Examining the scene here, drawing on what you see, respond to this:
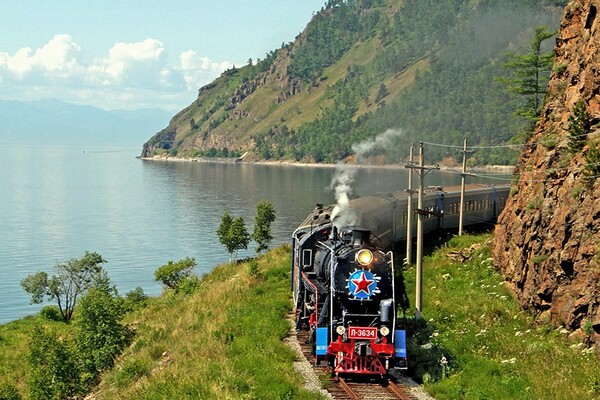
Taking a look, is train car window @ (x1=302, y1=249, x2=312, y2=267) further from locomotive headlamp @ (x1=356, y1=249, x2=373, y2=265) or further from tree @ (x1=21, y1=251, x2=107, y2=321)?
tree @ (x1=21, y1=251, x2=107, y2=321)

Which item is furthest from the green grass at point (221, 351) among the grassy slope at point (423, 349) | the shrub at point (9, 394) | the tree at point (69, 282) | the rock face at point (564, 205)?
the tree at point (69, 282)

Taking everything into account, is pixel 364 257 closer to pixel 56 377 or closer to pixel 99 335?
pixel 99 335

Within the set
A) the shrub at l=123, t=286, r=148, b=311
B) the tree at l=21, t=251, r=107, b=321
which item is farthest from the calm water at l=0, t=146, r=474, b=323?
the shrub at l=123, t=286, r=148, b=311

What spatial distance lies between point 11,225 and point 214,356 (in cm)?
10952

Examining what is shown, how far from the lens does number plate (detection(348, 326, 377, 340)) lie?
20484 millimetres

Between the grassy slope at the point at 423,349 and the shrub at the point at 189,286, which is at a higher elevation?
the grassy slope at the point at 423,349

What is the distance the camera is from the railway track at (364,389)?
19.1 meters

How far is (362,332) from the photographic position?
2050cm

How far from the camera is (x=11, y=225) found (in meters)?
120

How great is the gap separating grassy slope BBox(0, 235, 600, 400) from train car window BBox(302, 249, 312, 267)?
9.85ft

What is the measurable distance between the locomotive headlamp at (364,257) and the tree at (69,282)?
175ft

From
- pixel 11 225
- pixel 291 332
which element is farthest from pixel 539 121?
pixel 11 225

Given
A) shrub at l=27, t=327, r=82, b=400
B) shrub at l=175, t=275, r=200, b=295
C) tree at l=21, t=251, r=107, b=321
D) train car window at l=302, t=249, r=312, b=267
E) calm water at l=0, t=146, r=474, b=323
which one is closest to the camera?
train car window at l=302, t=249, r=312, b=267

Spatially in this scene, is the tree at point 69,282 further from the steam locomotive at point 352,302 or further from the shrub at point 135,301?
the steam locomotive at point 352,302
